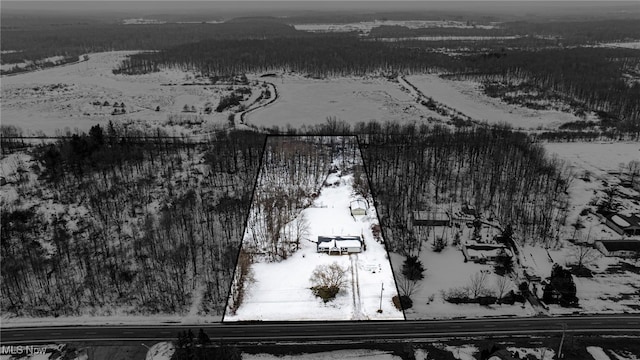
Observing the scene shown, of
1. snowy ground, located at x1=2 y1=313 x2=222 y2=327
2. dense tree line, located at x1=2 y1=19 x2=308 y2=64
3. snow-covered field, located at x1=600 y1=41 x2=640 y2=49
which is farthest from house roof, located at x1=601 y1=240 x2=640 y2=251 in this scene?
snow-covered field, located at x1=600 y1=41 x2=640 y2=49

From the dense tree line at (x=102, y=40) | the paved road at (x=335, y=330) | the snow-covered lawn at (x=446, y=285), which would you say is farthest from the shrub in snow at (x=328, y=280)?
the dense tree line at (x=102, y=40)

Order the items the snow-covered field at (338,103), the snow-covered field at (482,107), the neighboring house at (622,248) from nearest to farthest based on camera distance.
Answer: the neighboring house at (622,248), the snow-covered field at (482,107), the snow-covered field at (338,103)

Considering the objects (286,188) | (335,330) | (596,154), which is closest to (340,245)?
(335,330)

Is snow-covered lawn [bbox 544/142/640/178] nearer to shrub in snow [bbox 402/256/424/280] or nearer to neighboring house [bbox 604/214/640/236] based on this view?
neighboring house [bbox 604/214/640/236]

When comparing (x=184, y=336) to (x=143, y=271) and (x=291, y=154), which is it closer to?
(x=143, y=271)

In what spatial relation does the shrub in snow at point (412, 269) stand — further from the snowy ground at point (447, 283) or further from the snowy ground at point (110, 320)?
the snowy ground at point (110, 320)

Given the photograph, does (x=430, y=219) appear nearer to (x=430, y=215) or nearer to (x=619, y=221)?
(x=430, y=215)

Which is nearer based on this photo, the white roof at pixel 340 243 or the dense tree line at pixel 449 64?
the white roof at pixel 340 243
